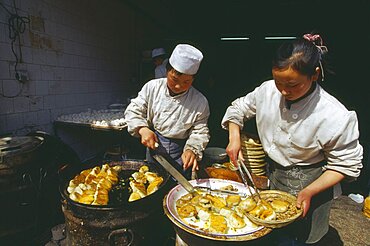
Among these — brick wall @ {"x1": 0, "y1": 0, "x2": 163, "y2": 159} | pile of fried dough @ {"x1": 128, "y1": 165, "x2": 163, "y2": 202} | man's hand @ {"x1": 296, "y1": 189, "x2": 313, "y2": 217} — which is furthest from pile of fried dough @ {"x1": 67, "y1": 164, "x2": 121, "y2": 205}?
brick wall @ {"x1": 0, "y1": 0, "x2": 163, "y2": 159}

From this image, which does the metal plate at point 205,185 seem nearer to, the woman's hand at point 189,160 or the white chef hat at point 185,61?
the woman's hand at point 189,160

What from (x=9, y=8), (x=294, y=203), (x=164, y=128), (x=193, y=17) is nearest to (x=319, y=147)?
(x=294, y=203)

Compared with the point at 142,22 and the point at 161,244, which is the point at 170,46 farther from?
the point at 161,244

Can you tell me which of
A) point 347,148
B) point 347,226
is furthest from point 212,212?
point 347,226

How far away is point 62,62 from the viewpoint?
4.93m

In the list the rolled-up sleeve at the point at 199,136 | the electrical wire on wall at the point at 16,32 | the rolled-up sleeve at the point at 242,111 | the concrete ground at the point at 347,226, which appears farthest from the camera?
the concrete ground at the point at 347,226

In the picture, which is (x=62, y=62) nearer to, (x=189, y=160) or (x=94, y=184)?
(x=94, y=184)

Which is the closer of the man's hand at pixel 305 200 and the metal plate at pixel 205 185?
the metal plate at pixel 205 185

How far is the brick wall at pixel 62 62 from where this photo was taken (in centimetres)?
381

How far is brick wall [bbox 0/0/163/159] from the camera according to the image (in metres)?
3.81

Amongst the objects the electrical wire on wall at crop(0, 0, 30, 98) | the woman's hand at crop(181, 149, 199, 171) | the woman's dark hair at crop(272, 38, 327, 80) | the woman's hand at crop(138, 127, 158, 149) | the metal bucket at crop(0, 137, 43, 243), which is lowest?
the metal bucket at crop(0, 137, 43, 243)

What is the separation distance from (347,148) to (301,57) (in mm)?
868

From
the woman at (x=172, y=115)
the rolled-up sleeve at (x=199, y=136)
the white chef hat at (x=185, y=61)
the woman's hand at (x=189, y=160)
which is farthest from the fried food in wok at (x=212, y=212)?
the white chef hat at (x=185, y=61)

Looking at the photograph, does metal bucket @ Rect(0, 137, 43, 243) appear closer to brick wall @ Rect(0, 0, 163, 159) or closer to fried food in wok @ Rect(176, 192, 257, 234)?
brick wall @ Rect(0, 0, 163, 159)
